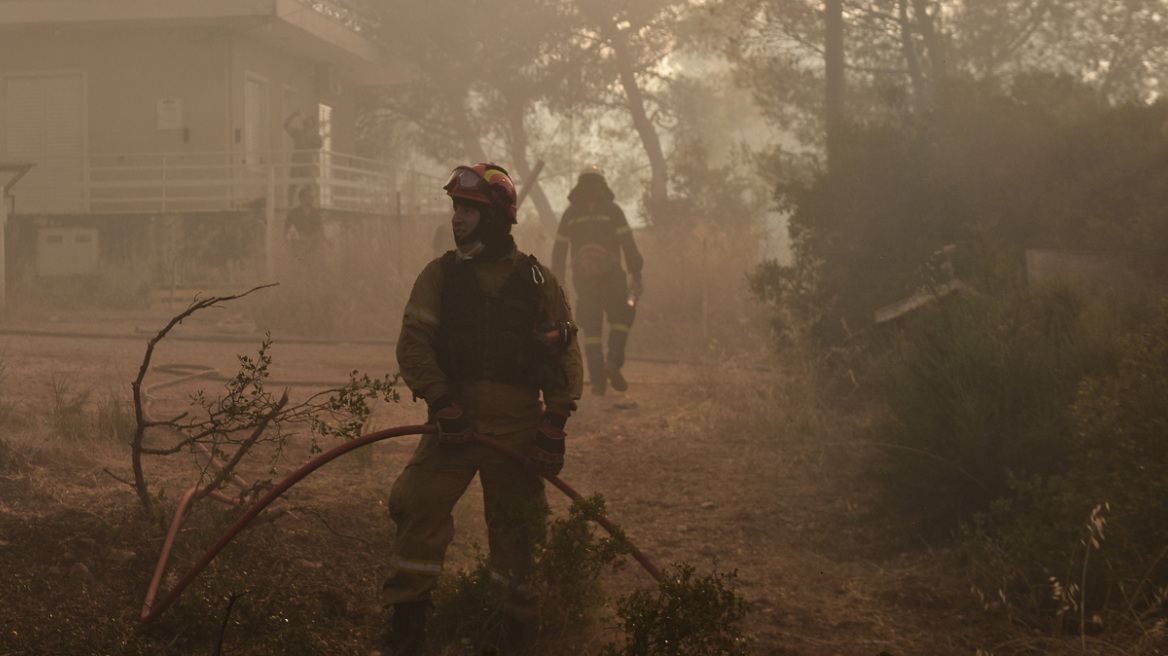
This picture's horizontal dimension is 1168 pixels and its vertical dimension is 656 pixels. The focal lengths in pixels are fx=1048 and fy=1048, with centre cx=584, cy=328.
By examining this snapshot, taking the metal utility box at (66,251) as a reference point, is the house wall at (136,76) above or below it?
above

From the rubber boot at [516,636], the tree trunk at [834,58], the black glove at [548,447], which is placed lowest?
the rubber boot at [516,636]

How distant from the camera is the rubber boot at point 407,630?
3.65 m

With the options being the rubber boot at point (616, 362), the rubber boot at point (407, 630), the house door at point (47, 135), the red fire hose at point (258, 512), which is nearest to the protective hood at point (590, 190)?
the rubber boot at point (616, 362)

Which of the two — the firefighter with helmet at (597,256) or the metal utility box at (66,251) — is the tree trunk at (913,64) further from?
the metal utility box at (66,251)

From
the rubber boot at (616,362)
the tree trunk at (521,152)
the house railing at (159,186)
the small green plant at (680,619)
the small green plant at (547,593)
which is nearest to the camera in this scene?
the small green plant at (680,619)

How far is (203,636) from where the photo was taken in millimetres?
3688

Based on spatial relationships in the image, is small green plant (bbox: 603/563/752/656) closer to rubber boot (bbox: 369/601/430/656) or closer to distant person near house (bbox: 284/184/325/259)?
rubber boot (bbox: 369/601/430/656)

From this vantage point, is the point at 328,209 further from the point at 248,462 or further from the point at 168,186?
the point at 248,462

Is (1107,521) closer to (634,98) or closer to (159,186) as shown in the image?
(159,186)

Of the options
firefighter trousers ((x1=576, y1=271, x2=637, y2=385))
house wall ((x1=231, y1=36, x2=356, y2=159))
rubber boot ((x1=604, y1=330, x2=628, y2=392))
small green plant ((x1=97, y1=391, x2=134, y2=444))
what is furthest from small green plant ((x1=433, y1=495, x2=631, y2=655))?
house wall ((x1=231, y1=36, x2=356, y2=159))

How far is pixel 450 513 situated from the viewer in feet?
12.8

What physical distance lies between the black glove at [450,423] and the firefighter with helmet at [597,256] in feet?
17.3

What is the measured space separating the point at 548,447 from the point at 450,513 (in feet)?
1.47

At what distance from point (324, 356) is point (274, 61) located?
11654mm
